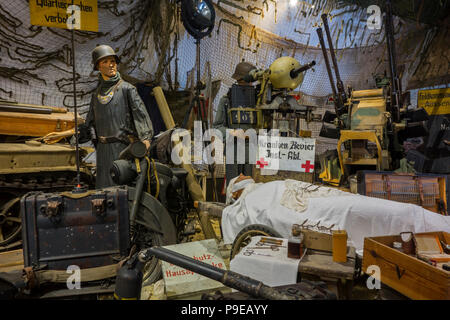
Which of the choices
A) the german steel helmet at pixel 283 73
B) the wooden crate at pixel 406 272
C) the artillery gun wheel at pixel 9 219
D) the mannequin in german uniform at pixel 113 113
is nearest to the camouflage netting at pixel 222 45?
the german steel helmet at pixel 283 73

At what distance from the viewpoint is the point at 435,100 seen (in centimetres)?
475

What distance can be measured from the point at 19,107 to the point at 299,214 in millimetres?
3638

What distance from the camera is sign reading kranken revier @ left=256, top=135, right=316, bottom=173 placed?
280 cm

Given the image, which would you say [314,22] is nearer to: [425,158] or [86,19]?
[425,158]

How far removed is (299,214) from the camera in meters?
2.35

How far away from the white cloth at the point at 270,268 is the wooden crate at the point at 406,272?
48 centimetres

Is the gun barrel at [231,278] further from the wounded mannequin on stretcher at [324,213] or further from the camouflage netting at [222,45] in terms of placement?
the camouflage netting at [222,45]

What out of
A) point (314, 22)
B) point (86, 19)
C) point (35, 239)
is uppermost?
point (314, 22)

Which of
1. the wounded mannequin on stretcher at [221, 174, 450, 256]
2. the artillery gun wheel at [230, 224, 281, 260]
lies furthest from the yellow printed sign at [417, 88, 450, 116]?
the artillery gun wheel at [230, 224, 281, 260]

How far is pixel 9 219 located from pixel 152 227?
2102 millimetres

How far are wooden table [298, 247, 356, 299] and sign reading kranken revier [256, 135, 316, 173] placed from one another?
1061 millimetres

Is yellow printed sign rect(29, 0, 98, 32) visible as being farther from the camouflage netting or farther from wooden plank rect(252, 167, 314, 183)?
wooden plank rect(252, 167, 314, 183)

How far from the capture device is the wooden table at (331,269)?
5.56ft
